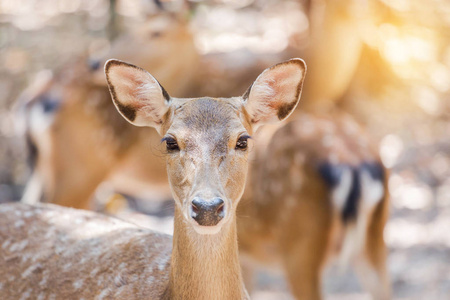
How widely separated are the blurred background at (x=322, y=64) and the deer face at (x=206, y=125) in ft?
5.90

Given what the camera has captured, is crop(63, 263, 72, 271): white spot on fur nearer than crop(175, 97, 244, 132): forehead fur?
No

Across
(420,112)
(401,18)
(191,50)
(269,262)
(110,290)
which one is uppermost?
(401,18)

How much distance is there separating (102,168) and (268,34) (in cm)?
460

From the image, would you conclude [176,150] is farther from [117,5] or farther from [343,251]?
[117,5]

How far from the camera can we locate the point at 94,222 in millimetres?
3076

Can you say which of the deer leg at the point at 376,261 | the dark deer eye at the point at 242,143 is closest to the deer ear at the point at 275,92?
the dark deer eye at the point at 242,143

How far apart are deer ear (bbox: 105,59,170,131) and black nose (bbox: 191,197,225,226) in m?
0.60

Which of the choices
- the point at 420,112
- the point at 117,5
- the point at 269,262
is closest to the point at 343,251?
the point at 269,262

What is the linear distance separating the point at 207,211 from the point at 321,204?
181 centimetres

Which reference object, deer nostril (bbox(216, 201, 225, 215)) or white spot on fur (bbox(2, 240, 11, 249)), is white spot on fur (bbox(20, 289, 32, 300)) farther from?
deer nostril (bbox(216, 201, 225, 215))

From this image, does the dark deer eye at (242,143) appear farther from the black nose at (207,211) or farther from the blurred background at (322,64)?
the blurred background at (322,64)

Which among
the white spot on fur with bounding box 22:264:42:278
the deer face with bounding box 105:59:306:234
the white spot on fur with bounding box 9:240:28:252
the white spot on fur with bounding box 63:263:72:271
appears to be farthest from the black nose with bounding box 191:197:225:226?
the white spot on fur with bounding box 9:240:28:252

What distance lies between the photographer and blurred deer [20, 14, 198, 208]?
4.85m

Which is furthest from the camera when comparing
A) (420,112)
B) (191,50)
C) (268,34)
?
(268,34)
